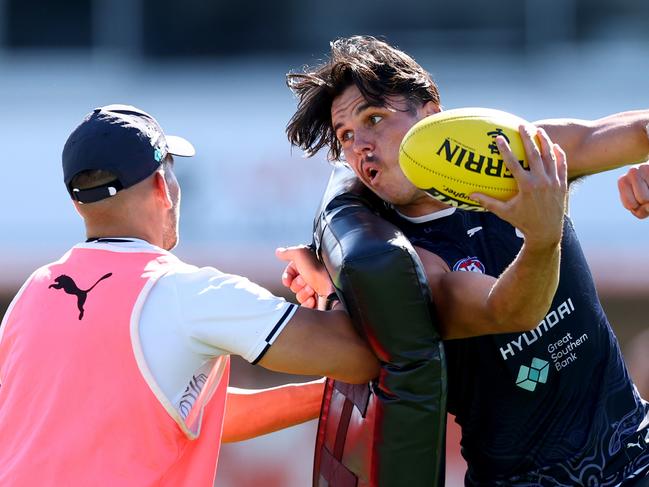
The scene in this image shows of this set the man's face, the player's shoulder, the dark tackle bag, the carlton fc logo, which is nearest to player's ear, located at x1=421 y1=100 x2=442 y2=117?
the man's face

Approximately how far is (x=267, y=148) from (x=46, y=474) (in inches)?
296

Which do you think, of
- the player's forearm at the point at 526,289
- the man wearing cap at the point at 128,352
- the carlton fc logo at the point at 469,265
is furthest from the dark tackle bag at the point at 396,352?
the carlton fc logo at the point at 469,265

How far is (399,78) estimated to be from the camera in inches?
144

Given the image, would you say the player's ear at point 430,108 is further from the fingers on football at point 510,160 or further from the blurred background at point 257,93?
the blurred background at point 257,93

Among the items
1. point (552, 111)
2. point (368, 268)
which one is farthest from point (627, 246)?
point (368, 268)

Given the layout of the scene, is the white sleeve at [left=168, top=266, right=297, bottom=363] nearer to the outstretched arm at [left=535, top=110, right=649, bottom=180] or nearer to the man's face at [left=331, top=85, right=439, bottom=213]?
the man's face at [left=331, top=85, right=439, bottom=213]

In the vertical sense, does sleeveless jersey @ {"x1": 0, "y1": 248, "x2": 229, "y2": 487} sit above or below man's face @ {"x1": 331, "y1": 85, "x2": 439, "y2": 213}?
below

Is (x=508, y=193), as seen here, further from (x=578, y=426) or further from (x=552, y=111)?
(x=552, y=111)

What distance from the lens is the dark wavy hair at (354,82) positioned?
3643 mm

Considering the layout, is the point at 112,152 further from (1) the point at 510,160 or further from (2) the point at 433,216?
(1) the point at 510,160

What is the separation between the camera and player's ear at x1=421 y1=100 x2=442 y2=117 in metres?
3.71

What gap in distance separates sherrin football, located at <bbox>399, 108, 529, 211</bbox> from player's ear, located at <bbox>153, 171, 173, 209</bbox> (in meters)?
0.76

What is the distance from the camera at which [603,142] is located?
11.5 ft

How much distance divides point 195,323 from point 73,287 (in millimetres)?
380
